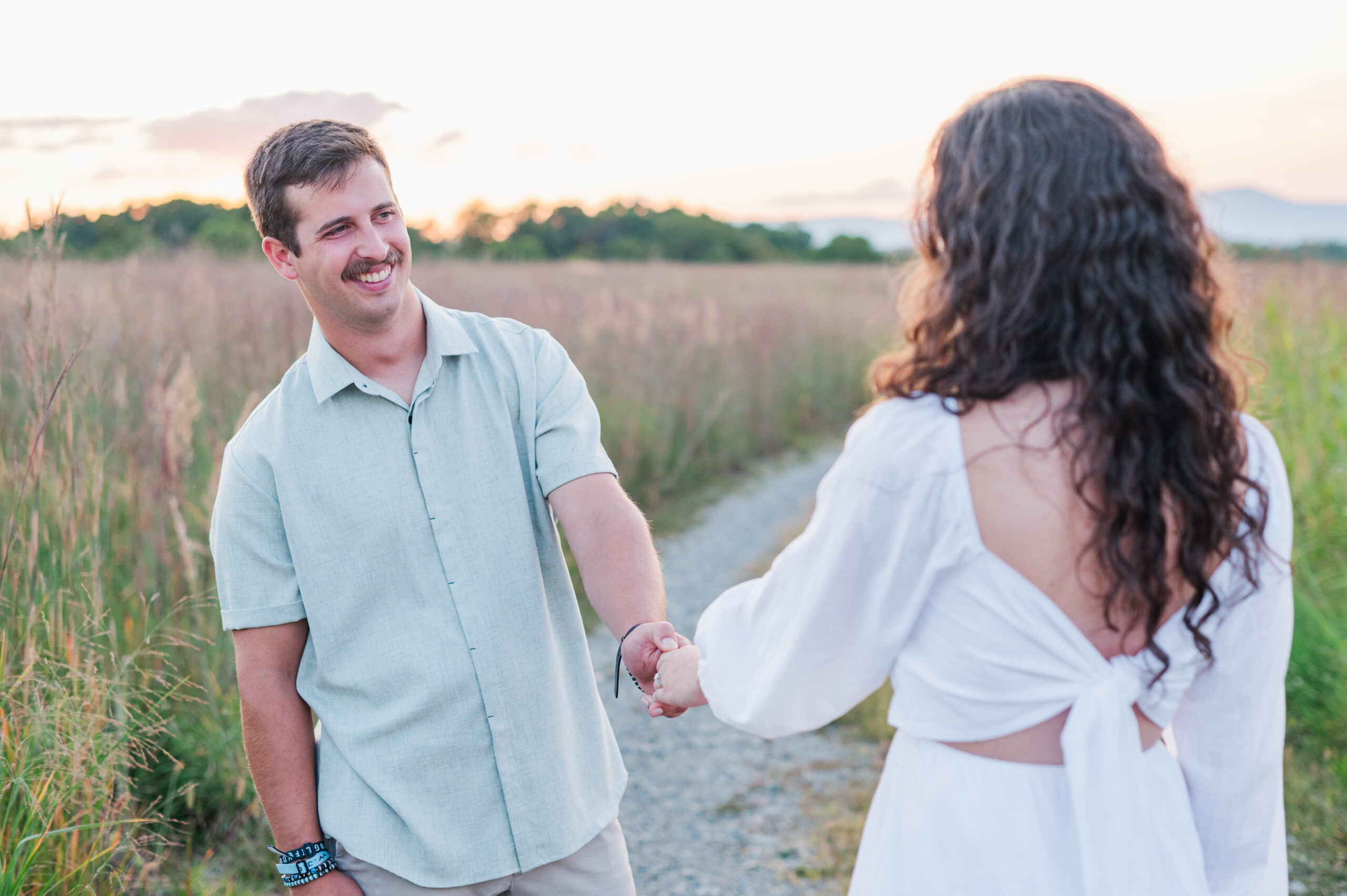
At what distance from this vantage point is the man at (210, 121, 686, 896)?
1.69m

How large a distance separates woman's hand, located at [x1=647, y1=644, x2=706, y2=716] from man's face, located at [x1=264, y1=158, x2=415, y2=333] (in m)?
0.83

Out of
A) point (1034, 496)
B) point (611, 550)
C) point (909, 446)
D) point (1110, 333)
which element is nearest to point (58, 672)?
point (611, 550)

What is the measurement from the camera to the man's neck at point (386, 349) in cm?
184

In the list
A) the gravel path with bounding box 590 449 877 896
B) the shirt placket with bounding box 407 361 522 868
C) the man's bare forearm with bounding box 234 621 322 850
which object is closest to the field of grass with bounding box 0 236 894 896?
the man's bare forearm with bounding box 234 621 322 850

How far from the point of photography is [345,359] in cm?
184

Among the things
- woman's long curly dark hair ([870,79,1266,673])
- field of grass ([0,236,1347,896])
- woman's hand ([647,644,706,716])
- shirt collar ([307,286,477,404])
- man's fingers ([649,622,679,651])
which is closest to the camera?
woman's long curly dark hair ([870,79,1266,673])

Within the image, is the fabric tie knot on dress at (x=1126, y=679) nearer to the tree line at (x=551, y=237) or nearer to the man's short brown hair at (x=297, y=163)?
the man's short brown hair at (x=297, y=163)

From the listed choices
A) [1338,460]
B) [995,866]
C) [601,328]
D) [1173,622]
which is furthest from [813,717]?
[601,328]

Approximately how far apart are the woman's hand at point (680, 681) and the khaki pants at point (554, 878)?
318 mm

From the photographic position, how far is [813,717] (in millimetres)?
1370

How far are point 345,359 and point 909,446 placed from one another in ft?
3.71

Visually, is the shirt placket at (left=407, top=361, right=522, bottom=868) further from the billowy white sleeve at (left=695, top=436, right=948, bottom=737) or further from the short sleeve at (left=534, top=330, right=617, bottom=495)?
the billowy white sleeve at (left=695, top=436, right=948, bottom=737)

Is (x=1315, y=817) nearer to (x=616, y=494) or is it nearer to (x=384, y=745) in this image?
(x=616, y=494)

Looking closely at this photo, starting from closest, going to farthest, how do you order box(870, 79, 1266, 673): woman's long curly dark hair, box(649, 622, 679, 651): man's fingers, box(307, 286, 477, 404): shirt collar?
box(870, 79, 1266, 673): woman's long curly dark hair → box(307, 286, 477, 404): shirt collar → box(649, 622, 679, 651): man's fingers
